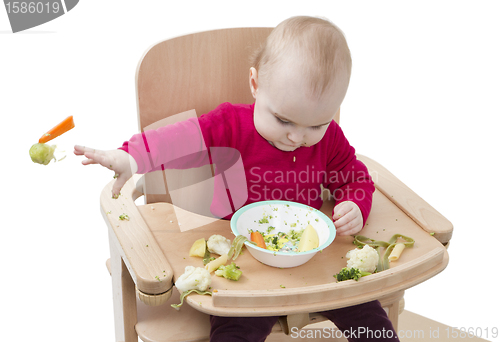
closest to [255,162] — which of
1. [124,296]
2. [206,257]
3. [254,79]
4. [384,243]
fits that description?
[254,79]

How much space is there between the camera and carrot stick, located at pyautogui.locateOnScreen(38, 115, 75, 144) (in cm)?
181

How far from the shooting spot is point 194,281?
180 centimetres

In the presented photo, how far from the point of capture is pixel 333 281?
74.0 inches

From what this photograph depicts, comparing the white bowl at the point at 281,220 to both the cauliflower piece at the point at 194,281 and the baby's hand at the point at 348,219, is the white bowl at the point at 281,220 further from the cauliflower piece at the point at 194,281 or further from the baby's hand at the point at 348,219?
the cauliflower piece at the point at 194,281

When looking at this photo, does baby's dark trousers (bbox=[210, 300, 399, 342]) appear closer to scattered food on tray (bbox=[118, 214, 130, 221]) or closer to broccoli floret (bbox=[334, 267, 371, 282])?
broccoli floret (bbox=[334, 267, 371, 282])

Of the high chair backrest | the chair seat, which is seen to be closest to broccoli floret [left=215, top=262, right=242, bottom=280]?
the chair seat

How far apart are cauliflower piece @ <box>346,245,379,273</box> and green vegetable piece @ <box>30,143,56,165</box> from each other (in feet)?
2.95

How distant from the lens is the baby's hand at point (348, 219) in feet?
6.82

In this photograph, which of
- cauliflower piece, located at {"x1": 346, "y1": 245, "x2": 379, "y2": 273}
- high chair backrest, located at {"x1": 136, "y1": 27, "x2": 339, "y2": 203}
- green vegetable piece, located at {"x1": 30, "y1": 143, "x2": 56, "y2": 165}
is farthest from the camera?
high chair backrest, located at {"x1": 136, "y1": 27, "x2": 339, "y2": 203}

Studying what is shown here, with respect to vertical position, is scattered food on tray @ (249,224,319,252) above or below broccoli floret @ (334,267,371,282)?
above

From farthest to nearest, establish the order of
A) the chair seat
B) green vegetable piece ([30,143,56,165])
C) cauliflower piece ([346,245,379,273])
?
1. the chair seat
2. cauliflower piece ([346,245,379,273])
3. green vegetable piece ([30,143,56,165])

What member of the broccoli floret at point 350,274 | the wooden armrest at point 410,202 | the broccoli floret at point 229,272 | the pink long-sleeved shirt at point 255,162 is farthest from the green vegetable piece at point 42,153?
the wooden armrest at point 410,202

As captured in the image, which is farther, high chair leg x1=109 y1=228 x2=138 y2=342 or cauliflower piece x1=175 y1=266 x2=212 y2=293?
high chair leg x1=109 y1=228 x2=138 y2=342

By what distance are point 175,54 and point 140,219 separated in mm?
564
